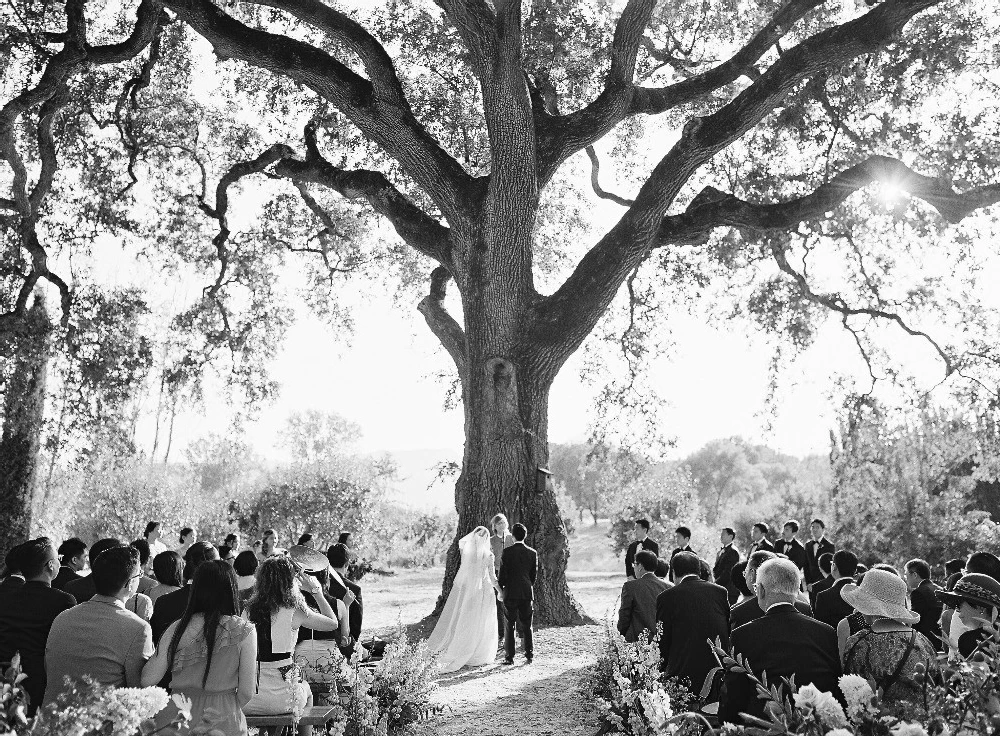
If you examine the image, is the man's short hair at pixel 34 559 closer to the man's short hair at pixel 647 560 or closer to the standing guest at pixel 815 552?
the man's short hair at pixel 647 560

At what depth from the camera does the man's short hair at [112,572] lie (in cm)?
514

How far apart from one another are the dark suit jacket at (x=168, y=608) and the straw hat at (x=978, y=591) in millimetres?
5592

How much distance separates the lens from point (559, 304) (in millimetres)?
16266

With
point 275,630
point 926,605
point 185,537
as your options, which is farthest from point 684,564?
point 185,537

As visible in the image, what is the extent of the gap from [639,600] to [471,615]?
17.2ft

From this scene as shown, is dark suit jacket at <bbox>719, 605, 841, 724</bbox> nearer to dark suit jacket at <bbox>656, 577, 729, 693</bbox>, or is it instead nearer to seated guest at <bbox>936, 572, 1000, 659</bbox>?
seated guest at <bbox>936, 572, 1000, 659</bbox>

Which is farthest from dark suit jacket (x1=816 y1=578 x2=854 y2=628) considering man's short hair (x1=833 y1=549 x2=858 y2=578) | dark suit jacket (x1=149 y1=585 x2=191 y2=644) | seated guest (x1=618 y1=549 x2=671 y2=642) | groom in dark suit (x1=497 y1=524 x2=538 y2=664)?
dark suit jacket (x1=149 y1=585 x2=191 y2=644)

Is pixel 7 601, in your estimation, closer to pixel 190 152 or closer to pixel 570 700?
pixel 570 700

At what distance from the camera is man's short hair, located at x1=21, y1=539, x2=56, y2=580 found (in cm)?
637

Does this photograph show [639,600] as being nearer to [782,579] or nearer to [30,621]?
[782,579]

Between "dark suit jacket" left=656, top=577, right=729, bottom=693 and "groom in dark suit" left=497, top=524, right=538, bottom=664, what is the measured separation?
577 cm

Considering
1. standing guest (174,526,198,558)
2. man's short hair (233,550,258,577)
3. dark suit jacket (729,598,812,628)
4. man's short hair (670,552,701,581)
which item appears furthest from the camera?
standing guest (174,526,198,558)

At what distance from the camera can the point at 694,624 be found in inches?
269

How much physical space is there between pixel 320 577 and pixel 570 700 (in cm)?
339
